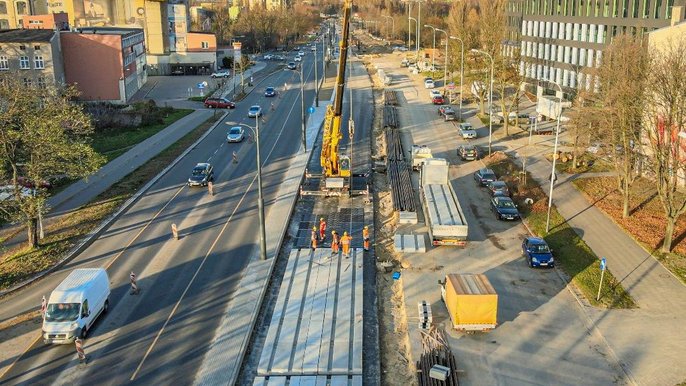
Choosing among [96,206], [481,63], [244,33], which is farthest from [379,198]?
[244,33]

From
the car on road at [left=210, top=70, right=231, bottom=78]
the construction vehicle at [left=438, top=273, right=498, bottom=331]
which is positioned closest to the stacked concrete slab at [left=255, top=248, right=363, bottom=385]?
the construction vehicle at [left=438, top=273, right=498, bottom=331]

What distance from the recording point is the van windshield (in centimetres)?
2356

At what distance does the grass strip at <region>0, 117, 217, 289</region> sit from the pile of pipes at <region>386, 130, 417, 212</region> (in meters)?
16.4

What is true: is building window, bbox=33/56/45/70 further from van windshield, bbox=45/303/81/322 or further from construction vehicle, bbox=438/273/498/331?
construction vehicle, bbox=438/273/498/331

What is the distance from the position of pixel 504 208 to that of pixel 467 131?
22065mm

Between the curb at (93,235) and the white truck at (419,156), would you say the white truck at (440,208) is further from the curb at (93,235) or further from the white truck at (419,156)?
the curb at (93,235)

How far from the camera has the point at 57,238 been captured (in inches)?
1334

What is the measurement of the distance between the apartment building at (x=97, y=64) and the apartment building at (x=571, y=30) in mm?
43517

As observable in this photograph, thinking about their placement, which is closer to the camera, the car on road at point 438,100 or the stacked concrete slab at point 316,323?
the stacked concrete slab at point 316,323

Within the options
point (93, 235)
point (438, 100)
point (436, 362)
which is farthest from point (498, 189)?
point (438, 100)

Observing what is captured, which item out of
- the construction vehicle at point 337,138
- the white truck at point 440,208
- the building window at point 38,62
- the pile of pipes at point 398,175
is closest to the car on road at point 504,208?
the white truck at point 440,208

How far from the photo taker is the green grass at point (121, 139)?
54.2 meters

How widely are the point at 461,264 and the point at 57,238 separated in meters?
20.4

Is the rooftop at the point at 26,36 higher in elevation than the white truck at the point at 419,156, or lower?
higher
